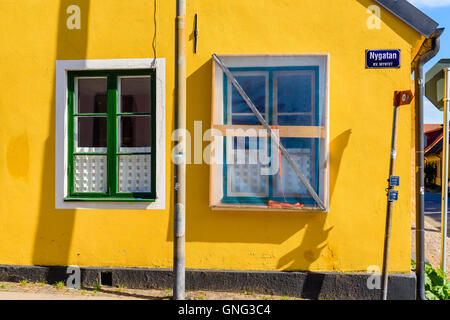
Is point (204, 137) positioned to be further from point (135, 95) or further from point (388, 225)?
point (388, 225)

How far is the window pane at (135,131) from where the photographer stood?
529cm

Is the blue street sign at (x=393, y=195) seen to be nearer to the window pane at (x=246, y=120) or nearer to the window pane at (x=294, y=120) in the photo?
the window pane at (x=294, y=120)

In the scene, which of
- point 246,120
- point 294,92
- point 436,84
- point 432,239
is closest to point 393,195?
point 294,92

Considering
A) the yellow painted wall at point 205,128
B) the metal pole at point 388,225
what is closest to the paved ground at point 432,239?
the metal pole at point 388,225

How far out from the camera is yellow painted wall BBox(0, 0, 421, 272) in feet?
15.9

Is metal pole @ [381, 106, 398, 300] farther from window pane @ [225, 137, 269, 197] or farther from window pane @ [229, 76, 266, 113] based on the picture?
window pane @ [229, 76, 266, 113]

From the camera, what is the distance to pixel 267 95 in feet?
16.5

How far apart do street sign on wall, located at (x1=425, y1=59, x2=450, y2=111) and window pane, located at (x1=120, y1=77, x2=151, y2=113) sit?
166 inches

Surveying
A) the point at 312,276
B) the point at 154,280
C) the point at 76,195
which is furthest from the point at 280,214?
the point at 76,195

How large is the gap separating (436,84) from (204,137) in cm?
367

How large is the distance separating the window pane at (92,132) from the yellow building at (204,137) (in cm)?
2

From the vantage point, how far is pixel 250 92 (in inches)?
199

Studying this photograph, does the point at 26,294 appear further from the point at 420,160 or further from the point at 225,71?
the point at 420,160

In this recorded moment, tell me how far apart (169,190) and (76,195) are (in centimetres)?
137
